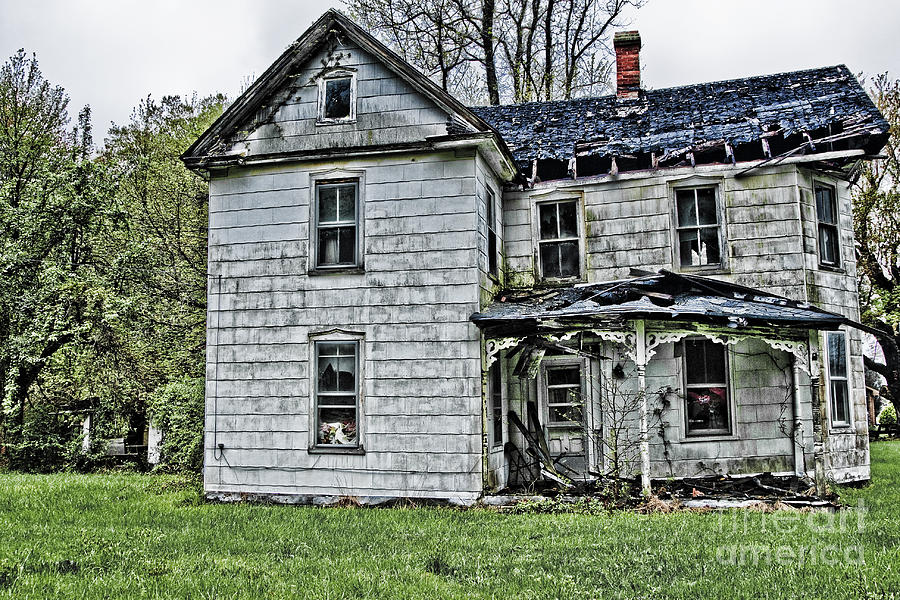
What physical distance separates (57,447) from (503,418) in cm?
1431

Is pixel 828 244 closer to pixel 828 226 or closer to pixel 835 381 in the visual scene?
pixel 828 226

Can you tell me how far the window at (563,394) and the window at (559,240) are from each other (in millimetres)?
1751

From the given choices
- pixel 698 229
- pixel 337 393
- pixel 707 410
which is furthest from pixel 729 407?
pixel 337 393

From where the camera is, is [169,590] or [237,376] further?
[237,376]

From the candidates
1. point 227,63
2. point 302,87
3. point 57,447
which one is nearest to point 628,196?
point 302,87

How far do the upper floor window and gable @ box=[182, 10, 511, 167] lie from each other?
94 mm

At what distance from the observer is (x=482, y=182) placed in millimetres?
13289

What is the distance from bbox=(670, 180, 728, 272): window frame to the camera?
46.3ft

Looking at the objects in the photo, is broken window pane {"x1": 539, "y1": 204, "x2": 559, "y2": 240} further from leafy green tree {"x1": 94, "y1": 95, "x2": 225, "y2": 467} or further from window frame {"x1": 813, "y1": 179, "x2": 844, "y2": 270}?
leafy green tree {"x1": 94, "y1": 95, "x2": 225, "y2": 467}

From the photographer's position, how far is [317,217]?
13422 millimetres

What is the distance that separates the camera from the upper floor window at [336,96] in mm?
13398

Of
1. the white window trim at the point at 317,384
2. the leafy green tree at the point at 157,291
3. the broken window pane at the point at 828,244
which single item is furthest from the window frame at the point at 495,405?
the leafy green tree at the point at 157,291

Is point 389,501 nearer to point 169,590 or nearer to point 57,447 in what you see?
point 169,590

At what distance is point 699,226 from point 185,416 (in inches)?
458
